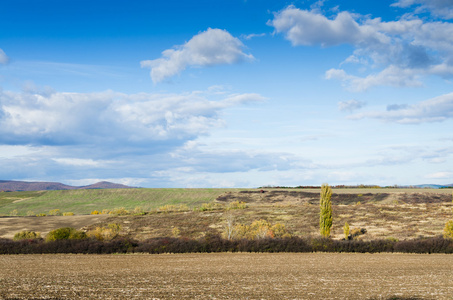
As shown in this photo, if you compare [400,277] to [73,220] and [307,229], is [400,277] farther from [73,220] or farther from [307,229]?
[73,220]

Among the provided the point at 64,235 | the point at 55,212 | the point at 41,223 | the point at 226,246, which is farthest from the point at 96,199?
the point at 226,246

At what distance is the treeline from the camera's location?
133 ft

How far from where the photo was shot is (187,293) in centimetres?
1875

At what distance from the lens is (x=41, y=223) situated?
6994 centimetres

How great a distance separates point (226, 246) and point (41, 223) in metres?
43.1

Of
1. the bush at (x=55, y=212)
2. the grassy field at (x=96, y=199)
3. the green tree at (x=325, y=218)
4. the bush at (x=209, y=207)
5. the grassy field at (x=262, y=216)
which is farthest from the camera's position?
the grassy field at (x=96, y=199)

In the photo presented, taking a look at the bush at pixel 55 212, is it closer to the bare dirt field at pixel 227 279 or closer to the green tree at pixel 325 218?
the bare dirt field at pixel 227 279

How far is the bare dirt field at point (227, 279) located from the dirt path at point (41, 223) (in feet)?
110

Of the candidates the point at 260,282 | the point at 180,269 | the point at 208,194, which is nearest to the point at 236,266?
the point at 180,269

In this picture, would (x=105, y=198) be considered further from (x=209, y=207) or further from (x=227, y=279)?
(x=227, y=279)

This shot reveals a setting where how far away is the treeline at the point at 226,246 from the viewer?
40.5 m

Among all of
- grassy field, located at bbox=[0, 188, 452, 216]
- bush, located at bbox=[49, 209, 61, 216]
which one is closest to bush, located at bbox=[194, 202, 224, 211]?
grassy field, located at bbox=[0, 188, 452, 216]

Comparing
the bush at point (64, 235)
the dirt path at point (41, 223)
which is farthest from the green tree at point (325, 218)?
the dirt path at point (41, 223)

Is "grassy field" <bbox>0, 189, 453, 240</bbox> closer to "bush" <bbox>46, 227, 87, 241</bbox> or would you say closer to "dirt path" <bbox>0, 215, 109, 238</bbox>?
"dirt path" <bbox>0, 215, 109, 238</bbox>
